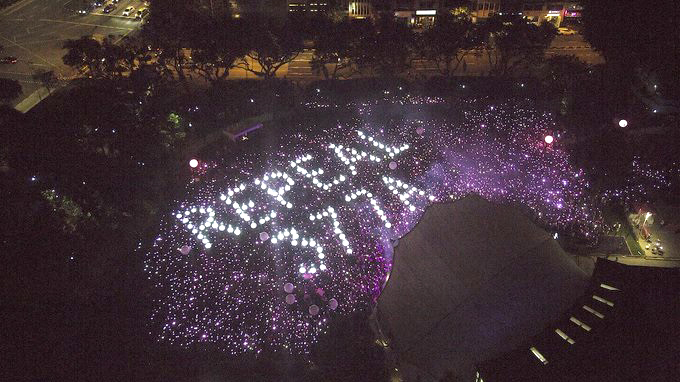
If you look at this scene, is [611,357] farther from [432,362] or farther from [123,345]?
[123,345]

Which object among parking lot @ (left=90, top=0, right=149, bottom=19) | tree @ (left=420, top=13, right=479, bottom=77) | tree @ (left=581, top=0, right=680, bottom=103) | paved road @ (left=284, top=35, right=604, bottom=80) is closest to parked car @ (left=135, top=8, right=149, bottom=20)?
parking lot @ (left=90, top=0, right=149, bottom=19)

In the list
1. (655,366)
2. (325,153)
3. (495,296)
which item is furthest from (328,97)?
(655,366)

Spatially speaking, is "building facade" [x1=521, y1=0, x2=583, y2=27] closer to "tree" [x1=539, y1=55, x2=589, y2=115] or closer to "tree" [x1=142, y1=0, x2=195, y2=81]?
"tree" [x1=539, y1=55, x2=589, y2=115]

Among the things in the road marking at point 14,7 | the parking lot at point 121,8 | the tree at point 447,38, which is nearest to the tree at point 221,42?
the tree at point 447,38

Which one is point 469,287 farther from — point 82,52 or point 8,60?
point 8,60

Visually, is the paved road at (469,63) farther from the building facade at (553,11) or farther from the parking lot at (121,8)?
the parking lot at (121,8)

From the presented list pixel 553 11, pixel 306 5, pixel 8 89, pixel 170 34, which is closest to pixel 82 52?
pixel 170 34

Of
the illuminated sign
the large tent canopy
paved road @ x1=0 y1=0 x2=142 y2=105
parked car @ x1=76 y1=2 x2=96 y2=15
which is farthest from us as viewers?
parked car @ x1=76 y1=2 x2=96 y2=15
